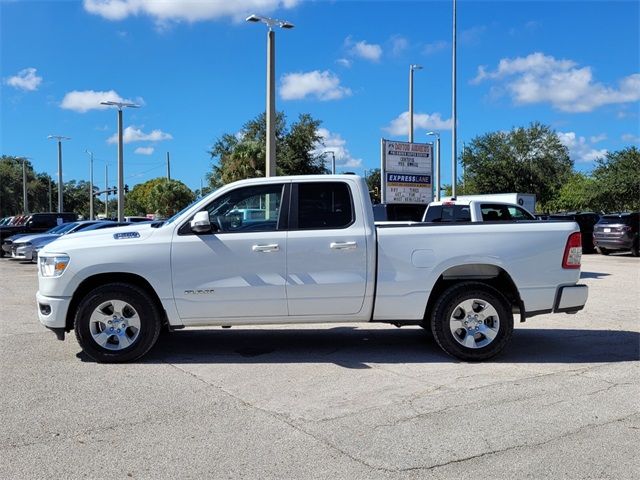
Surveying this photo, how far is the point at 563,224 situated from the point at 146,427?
4.93m

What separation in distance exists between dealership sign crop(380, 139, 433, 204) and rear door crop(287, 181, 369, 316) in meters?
13.1

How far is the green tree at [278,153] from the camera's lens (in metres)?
39.5

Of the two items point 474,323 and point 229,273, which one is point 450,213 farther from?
point 229,273

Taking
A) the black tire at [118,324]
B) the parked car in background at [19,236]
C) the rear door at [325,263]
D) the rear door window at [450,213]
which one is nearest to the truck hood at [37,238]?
the parked car in background at [19,236]

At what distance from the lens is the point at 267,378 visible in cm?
602

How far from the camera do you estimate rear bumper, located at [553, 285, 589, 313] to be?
6.73 m

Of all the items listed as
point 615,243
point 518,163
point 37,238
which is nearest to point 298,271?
point 37,238

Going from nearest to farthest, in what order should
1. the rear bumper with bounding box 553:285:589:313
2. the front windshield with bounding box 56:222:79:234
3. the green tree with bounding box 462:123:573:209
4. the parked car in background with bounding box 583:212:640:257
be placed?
the rear bumper with bounding box 553:285:589:313
the front windshield with bounding box 56:222:79:234
the parked car in background with bounding box 583:212:640:257
the green tree with bounding box 462:123:573:209

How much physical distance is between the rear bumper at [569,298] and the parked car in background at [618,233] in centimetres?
1956

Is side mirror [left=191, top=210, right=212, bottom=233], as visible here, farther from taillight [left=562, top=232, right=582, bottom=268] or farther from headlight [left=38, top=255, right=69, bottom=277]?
taillight [left=562, top=232, right=582, bottom=268]

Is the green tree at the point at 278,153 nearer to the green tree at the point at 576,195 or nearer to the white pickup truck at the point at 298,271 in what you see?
the green tree at the point at 576,195

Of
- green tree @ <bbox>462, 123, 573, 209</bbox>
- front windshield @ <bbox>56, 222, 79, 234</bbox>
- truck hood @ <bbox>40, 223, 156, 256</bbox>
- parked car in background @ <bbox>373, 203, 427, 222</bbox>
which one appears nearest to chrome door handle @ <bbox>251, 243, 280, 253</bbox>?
truck hood @ <bbox>40, 223, 156, 256</bbox>

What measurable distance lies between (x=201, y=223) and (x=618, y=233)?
73.0ft

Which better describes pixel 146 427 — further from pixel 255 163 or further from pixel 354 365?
pixel 255 163
